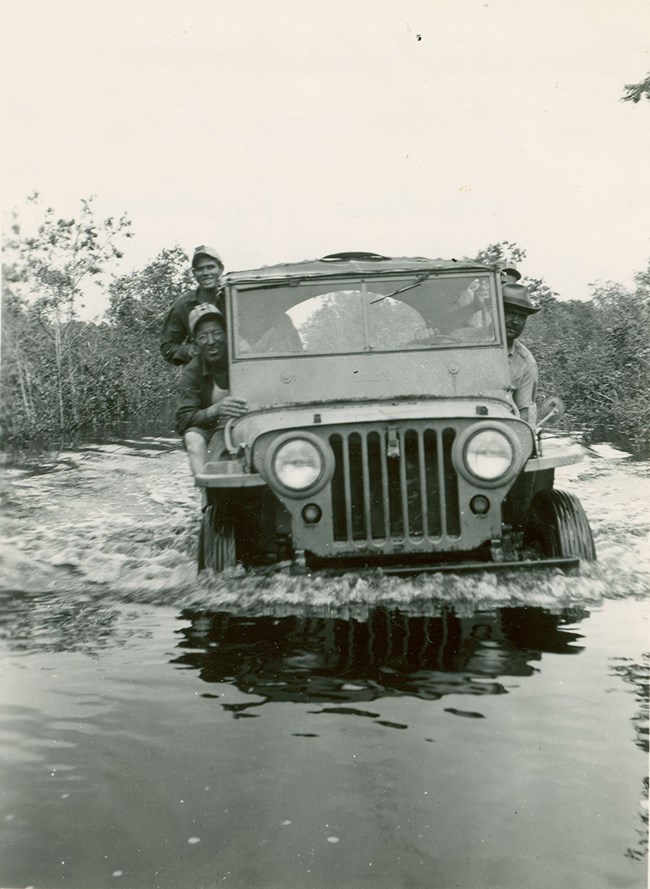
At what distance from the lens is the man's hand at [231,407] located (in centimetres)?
440

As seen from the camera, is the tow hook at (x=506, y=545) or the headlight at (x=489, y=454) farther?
the tow hook at (x=506, y=545)

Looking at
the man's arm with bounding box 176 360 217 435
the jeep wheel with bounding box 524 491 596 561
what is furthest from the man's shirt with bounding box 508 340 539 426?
the man's arm with bounding box 176 360 217 435

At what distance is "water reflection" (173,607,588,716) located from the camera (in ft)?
9.46

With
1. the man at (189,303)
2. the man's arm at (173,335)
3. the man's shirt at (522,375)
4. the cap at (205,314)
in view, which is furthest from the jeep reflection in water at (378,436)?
the man's arm at (173,335)

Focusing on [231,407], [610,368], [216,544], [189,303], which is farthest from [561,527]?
[610,368]

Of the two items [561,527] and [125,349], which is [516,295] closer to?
[561,527]

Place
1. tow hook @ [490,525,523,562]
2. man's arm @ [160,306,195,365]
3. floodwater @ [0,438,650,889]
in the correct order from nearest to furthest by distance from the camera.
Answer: floodwater @ [0,438,650,889], tow hook @ [490,525,523,562], man's arm @ [160,306,195,365]

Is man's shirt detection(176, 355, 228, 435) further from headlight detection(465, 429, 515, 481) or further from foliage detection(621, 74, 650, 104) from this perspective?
foliage detection(621, 74, 650, 104)

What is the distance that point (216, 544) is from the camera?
4.04m

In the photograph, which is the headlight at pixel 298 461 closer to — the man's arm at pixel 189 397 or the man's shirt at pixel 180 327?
the man's arm at pixel 189 397

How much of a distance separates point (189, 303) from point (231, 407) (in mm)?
1500

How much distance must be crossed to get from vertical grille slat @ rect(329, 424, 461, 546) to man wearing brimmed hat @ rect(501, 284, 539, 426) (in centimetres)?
119

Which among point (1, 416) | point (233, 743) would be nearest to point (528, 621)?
point (233, 743)

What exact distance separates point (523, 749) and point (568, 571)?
1610mm
